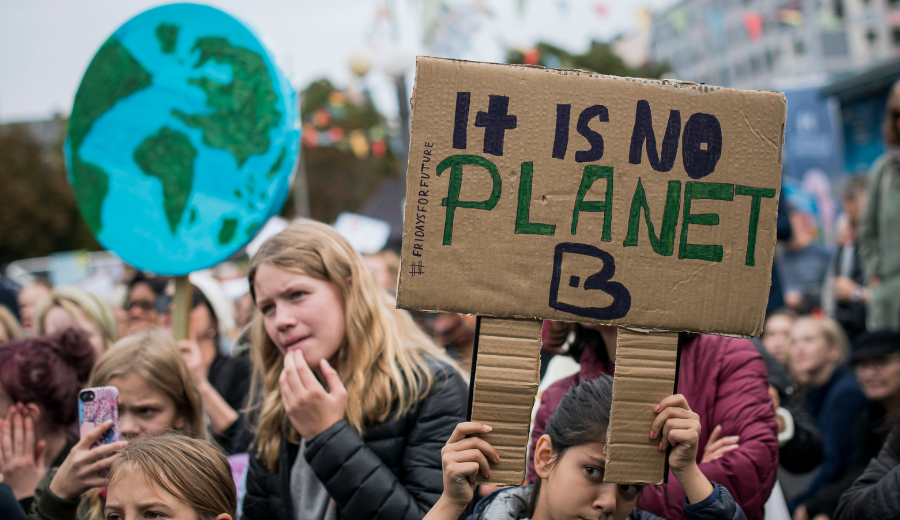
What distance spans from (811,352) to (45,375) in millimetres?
4177

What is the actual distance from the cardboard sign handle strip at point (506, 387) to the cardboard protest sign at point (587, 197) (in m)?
0.05

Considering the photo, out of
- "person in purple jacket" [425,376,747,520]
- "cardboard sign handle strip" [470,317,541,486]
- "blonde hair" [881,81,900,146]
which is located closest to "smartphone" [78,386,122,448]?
"person in purple jacket" [425,376,747,520]

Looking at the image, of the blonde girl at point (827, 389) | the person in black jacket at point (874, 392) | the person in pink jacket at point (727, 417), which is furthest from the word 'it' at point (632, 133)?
the blonde girl at point (827, 389)

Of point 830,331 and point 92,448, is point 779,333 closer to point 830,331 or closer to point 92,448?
point 830,331

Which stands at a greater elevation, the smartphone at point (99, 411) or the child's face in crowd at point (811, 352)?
the child's face in crowd at point (811, 352)

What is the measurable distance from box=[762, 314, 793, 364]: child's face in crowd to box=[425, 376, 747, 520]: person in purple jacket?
370 cm

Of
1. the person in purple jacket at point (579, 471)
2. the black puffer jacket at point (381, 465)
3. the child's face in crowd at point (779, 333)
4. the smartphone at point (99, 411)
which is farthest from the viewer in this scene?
the child's face in crowd at point (779, 333)

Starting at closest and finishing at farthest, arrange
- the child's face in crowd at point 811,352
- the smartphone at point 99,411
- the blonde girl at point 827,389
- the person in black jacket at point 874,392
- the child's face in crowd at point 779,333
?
the smartphone at point 99,411 → the person in black jacket at point 874,392 → the blonde girl at point 827,389 → the child's face in crowd at point 811,352 → the child's face in crowd at point 779,333

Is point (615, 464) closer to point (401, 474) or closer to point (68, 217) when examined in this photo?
point (401, 474)

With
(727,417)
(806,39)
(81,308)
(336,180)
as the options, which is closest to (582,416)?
(727,417)

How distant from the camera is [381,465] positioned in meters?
1.96

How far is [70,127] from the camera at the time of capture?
2670 mm

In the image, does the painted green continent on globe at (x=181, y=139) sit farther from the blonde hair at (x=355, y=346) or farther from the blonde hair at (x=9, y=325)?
the blonde hair at (x=9, y=325)

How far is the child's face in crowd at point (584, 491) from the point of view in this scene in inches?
66.4
